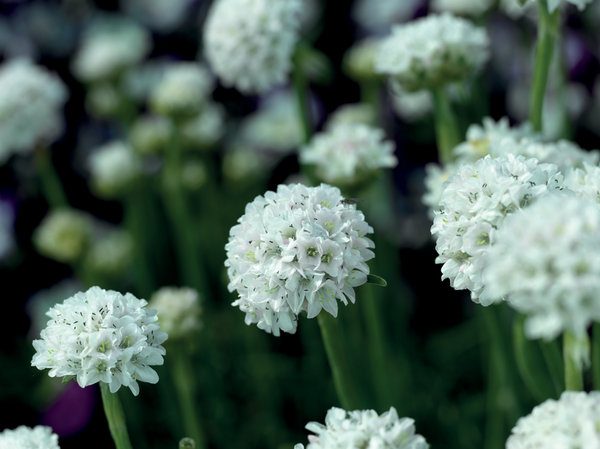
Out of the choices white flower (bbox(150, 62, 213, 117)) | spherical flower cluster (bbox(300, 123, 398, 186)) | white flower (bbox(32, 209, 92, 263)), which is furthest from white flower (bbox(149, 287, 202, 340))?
white flower (bbox(150, 62, 213, 117))

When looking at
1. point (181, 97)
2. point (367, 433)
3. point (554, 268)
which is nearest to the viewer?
point (554, 268)

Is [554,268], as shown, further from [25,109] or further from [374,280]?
[25,109]

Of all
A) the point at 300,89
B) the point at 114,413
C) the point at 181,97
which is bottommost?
the point at 114,413

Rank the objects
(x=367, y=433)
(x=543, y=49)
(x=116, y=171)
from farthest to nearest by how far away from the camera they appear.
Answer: (x=116, y=171) → (x=543, y=49) → (x=367, y=433)

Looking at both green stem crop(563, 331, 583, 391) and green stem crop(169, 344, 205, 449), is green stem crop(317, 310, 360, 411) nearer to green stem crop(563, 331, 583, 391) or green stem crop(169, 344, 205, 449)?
green stem crop(563, 331, 583, 391)

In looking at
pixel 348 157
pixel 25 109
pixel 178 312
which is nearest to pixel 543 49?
pixel 348 157

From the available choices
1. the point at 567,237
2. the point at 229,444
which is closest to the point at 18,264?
the point at 229,444

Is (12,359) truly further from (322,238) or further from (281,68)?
(322,238)
